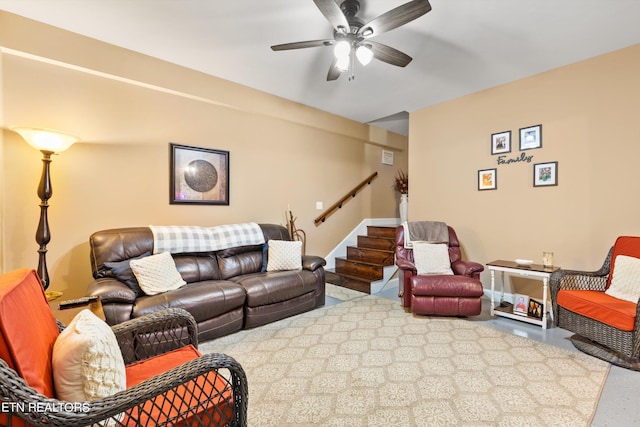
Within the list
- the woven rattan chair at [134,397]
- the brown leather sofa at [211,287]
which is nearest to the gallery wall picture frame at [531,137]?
the brown leather sofa at [211,287]

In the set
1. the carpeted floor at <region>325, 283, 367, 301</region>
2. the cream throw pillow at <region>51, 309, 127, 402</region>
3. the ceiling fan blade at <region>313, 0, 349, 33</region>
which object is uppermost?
the ceiling fan blade at <region>313, 0, 349, 33</region>

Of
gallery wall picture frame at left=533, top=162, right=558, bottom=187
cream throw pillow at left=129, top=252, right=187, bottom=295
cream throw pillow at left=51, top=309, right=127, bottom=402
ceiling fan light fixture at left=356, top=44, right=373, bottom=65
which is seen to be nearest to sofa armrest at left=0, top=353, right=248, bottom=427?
cream throw pillow at left=51, top=309, right=127, bottom=402

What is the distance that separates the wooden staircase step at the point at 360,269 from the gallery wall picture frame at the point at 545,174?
2.25 m

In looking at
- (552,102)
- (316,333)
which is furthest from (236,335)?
(552,102)

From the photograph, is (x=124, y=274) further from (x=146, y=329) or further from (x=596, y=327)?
(x=596, y=327)

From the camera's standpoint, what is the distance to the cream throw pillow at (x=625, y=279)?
229 centimetres

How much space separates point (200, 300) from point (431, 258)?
8.37 ft

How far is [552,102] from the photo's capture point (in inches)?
128

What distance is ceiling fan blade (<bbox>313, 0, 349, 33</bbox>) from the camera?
6.06 feet

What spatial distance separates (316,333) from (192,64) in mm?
3281

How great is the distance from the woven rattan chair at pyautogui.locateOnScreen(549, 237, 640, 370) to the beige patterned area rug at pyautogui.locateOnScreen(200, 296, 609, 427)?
0.16 m

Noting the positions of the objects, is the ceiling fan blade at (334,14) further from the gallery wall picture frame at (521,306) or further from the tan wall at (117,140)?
the gallery wall picture frame at (521,306)

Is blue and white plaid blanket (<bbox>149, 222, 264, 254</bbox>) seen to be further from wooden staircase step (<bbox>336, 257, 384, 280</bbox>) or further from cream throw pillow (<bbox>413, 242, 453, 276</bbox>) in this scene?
cream throw pillow (<bbox>413, 242, 453, 276</bbox>)

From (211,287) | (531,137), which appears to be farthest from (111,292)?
(531,137)
